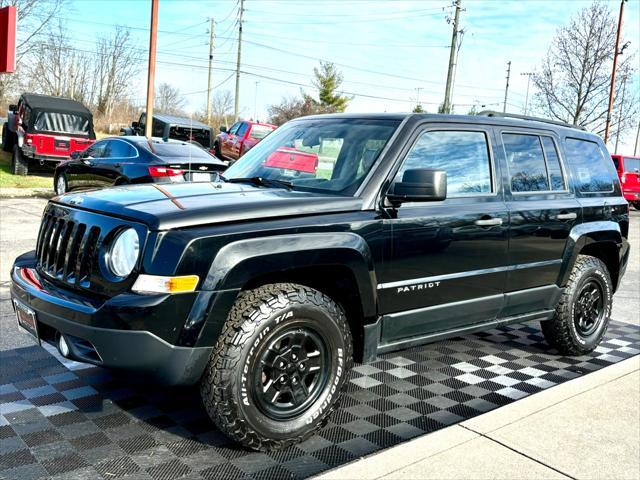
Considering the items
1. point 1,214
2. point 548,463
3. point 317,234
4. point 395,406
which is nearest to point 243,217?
point 317,234

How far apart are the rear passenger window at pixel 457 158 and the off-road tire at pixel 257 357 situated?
111 centimetres

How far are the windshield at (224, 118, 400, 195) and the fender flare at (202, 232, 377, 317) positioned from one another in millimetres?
443

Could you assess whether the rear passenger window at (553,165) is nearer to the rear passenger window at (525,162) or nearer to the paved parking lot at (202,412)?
the rear passenger window at (525,162)

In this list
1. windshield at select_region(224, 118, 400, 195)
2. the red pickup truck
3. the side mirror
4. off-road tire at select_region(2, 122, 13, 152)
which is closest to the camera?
the side mirror

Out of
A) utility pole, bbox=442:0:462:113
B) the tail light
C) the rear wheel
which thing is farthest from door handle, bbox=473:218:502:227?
utility pole, bbox=442:0:462:113

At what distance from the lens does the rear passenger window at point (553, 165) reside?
16.1 ft

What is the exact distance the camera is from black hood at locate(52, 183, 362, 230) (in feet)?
9.93

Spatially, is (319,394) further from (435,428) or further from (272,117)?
(272,117)

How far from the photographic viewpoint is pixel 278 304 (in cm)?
317

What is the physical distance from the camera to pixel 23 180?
17656mm

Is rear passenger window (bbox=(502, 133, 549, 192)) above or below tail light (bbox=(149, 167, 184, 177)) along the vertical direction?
above

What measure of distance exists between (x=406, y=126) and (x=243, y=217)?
1372mm

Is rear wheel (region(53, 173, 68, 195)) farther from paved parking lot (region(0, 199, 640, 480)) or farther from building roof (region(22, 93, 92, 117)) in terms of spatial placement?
paved parking lot (region(0, 199, 640, 480))

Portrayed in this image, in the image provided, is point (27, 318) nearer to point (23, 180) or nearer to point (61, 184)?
point (61, 184)
